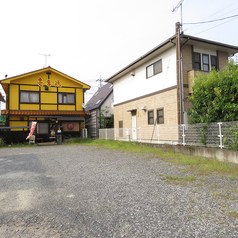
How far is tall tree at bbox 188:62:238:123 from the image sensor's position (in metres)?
6.17

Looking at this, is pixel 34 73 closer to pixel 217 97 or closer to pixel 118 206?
pixel 217 97

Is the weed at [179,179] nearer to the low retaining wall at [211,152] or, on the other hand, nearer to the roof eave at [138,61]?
the low retaining wall at [211,152]

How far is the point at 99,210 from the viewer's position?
267cm

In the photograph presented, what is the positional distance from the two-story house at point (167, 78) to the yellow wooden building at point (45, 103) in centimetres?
520

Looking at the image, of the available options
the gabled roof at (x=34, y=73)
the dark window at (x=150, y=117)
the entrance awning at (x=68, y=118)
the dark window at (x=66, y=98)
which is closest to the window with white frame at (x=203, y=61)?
the dark window at (x=150, y=117)

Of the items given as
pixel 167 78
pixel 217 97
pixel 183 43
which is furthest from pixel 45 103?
pixel 217 97

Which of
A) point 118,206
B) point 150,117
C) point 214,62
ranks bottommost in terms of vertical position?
point 118,206

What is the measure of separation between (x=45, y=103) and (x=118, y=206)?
14.5 meters

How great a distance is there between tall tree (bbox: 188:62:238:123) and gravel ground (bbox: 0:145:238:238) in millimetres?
2859

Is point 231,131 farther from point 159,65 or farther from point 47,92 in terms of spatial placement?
point 47,92

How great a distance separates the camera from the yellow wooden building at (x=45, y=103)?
14.7 meters

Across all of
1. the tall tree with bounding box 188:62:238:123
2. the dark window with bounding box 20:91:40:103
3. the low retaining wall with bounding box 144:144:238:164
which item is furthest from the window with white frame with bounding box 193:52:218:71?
the dark window with bounding box 20:91:40:103

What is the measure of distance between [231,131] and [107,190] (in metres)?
4.49

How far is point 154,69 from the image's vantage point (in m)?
11.2
